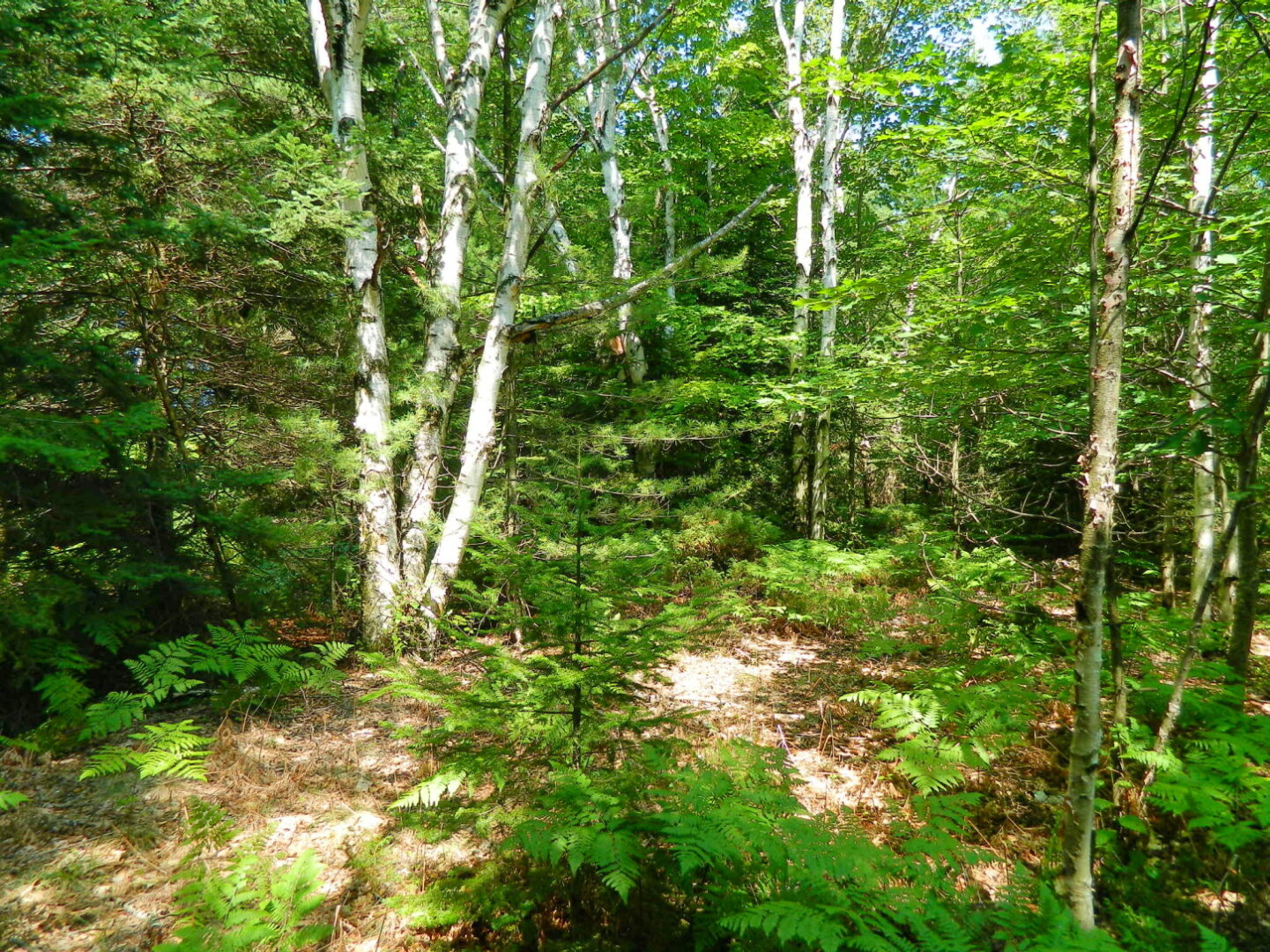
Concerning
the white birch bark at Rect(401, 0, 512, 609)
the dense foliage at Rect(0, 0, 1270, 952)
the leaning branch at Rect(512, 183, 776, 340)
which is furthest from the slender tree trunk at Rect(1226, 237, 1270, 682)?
the white birch bark at Rect(401, 0, 512, 609)

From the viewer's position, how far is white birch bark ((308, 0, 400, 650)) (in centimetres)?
534

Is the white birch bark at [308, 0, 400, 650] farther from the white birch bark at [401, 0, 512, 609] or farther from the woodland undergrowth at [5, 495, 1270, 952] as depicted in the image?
the woodland undergrowth at [5, 495, 1270, 952]

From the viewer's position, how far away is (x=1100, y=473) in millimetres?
2184

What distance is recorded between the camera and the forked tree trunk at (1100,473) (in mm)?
2146

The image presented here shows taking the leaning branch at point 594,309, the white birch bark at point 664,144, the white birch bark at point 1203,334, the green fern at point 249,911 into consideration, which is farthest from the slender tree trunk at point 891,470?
the green fern at point 249,911

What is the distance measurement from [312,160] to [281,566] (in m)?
3.78

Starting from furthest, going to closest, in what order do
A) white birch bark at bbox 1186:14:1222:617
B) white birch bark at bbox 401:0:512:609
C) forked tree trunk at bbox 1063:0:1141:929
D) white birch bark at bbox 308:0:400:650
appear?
1. white birch bark at bbox 401:0:512:609
2. white birch bark at bbox 308:0:400:650
3. white birch bark at bbox 1186:14:1222:617
4. forked tree trunk at bbox 1063:0:1141:929

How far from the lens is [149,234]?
160 inches

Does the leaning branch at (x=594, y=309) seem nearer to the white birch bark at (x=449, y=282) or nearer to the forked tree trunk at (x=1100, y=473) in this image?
the white birch bark at (x=449, y=282)

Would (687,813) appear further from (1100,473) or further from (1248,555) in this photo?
(1248,555)

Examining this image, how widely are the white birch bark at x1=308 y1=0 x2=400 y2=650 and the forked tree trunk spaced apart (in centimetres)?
519

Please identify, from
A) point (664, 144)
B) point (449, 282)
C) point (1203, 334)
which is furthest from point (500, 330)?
point (664, 144)

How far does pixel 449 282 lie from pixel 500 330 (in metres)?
0.84

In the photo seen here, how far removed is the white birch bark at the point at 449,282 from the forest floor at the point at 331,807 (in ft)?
5.05
